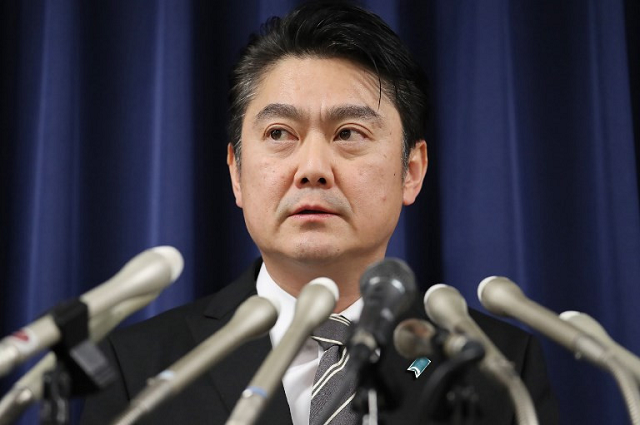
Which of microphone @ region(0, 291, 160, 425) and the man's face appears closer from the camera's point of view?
microphone @ region(0, 291, 160, 425)

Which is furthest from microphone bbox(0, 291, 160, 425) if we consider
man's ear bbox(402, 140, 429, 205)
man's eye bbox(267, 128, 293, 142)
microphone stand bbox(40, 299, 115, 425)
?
man's ear bbox(402, 140, 429, 205)

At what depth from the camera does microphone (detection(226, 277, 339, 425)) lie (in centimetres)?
68

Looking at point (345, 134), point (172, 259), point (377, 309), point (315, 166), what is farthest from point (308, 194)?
point (377, 309)

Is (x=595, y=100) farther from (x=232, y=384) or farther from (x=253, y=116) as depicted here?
(x=232, y=384)

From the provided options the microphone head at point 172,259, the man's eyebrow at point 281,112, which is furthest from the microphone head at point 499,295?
the man's eyebrow at point 281,112

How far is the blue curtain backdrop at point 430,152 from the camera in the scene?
164 centimetres

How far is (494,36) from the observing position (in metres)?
1.68

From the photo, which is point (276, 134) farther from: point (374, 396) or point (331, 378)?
point (374, 396)

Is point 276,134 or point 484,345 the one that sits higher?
point 276,134

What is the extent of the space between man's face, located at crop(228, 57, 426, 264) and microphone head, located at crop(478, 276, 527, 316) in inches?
17.8

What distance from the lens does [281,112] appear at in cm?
134

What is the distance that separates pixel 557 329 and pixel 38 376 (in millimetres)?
529

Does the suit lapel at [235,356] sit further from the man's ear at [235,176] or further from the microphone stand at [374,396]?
the microphone stand at [374,396]

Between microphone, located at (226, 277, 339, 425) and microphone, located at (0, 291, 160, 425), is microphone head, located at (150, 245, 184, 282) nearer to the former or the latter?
microphone, located at (0, 291, 160, 425)
